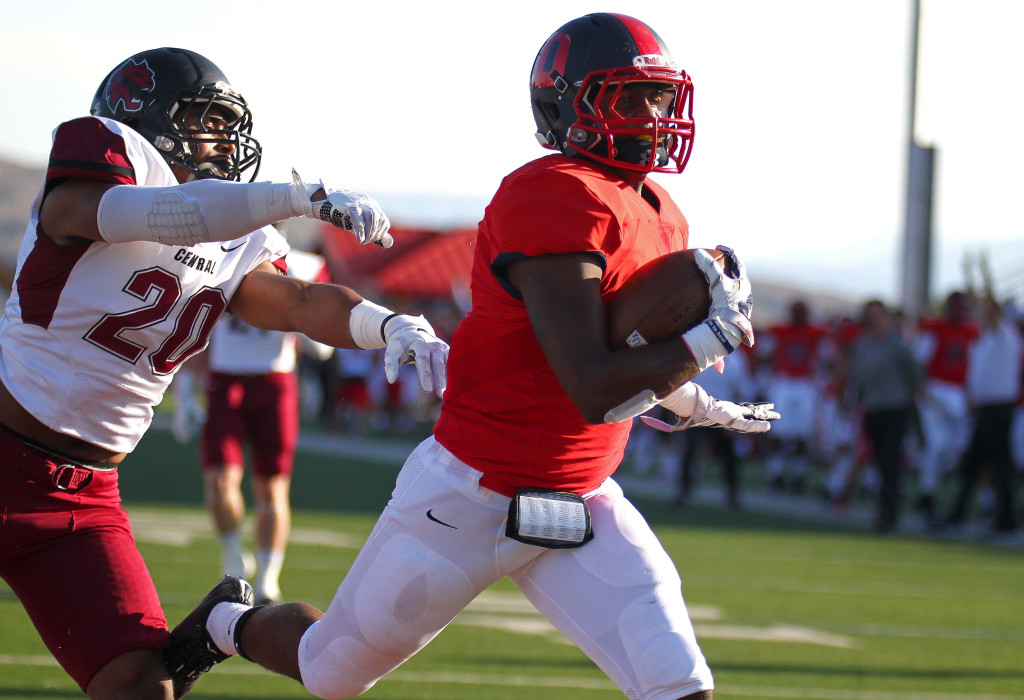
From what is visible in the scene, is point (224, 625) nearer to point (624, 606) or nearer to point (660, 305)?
point (624, 606)

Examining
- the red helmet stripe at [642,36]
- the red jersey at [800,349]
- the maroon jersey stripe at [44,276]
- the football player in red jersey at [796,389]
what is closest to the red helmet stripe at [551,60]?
the red helmet stripe at [642,36]

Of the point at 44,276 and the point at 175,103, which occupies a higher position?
the point at 175,103

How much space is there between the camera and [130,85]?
10.3ft

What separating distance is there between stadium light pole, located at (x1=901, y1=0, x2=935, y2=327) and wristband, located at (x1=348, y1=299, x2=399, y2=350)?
12.4m

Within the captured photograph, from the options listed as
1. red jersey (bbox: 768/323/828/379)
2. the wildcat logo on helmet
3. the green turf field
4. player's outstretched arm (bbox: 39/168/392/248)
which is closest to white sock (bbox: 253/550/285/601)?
the green turf field

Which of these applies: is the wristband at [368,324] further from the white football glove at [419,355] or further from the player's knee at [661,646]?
the player's knee at [661,646]

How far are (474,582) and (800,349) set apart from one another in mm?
11127

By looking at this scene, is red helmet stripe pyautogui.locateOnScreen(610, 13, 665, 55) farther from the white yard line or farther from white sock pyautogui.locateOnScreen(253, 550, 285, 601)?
white sock pyautogui.locateOnScreen(253, 550, 285, 601)

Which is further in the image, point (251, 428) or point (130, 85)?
point (251, 428)

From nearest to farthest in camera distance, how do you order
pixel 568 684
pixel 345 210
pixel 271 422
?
pixel 345 210 → pixel 568 684 → pixel 271 422

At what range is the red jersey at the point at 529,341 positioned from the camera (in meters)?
2.59

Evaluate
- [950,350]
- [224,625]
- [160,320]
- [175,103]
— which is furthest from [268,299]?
[950,350]

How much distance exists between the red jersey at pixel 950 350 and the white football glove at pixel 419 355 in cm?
960

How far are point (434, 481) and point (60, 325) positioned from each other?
0.96 metres
